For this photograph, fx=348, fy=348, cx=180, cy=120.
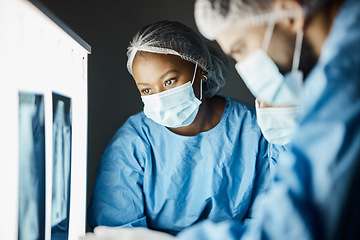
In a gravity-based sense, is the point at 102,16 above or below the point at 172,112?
above

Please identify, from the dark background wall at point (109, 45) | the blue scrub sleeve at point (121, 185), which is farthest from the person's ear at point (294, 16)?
the dark background wall at point (109, 45)

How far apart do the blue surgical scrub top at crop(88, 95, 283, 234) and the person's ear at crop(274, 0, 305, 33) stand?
2.41 ft

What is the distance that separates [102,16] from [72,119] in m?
0.93

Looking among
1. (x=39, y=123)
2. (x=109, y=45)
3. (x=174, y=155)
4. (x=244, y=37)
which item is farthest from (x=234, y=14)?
(x=109, y=45)

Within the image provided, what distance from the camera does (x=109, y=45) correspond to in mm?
1954

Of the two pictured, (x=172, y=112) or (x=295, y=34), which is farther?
(x=172, y=112)

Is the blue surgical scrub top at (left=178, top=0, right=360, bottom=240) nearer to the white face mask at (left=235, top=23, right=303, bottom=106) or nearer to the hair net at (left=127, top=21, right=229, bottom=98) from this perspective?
the white face mask at (left=235, top=23, right=303, bottom=106)

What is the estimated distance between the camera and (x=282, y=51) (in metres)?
0.83

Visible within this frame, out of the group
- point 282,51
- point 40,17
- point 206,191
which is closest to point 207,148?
point 206,191

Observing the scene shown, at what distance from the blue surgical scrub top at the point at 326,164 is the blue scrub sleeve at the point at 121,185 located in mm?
876

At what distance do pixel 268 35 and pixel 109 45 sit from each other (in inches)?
51.8

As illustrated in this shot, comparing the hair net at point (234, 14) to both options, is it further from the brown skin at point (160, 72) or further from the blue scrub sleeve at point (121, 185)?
the blue scrub sleeve at point (121, 185)

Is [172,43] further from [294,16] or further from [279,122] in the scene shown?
[294,16]

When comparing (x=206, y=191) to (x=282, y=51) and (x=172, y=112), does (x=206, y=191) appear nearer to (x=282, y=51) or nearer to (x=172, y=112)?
(x=172, y=112)
